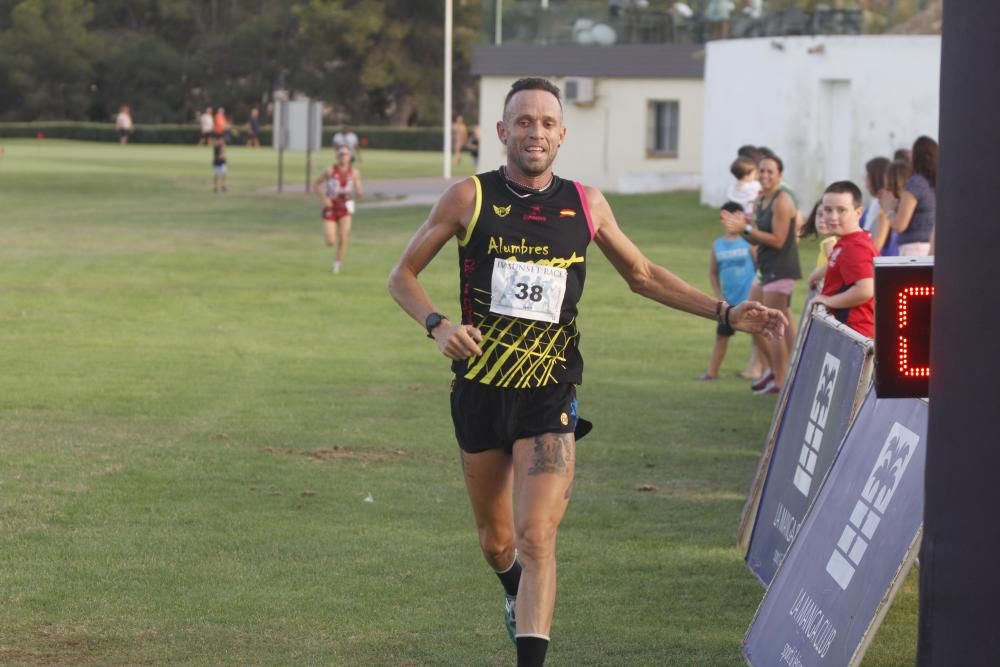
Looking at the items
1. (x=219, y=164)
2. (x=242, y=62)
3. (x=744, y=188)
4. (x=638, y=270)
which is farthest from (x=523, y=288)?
(x=242, y=62)

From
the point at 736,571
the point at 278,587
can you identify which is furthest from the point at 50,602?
the point at 736,571

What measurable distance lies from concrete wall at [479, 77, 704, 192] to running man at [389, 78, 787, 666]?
41.9 meters

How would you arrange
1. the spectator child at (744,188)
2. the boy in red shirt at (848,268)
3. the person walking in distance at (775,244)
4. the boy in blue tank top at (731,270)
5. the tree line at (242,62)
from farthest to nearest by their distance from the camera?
the tree line at (242,62) → the spectator child at (744,188) → the boy in blue tank top at (731,270) → the person walking in distance at (775,244) → the boy in red shirt at (848,268)

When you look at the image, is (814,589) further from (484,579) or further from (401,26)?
(401,26)

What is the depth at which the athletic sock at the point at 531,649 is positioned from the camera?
5.72m

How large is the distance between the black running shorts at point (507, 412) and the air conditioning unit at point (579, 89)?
137 ft

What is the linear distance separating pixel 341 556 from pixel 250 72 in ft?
330

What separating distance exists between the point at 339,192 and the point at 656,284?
19.0 meters

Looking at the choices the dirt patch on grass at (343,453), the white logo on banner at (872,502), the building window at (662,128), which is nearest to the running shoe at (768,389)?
the dirt patch on grass at (343,453)

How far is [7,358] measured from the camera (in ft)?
51.9

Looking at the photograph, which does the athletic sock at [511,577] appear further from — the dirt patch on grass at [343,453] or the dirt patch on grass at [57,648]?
the dirt patch on grass at [343,453]

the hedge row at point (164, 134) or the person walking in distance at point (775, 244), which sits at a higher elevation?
the hedge row at point (164, 134)

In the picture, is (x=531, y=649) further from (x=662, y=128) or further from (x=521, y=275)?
(x=662, y=128)

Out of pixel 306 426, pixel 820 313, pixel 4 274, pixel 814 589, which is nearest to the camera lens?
pixel 814 589
